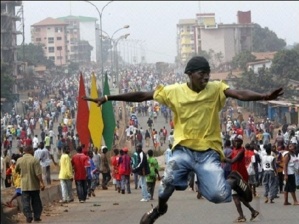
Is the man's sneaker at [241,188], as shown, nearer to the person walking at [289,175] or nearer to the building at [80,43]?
the person walking at [289,175]

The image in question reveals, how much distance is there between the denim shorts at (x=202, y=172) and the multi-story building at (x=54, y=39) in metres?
94.0

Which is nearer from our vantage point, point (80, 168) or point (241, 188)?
point (241, 188)

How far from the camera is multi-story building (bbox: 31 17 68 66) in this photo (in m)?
109

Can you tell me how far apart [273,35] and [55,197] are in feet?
310

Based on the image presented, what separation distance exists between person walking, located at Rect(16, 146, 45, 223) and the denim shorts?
22.2ft

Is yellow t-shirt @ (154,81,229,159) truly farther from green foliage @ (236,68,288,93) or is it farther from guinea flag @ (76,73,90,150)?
green foliage @ (236,68,288,93)

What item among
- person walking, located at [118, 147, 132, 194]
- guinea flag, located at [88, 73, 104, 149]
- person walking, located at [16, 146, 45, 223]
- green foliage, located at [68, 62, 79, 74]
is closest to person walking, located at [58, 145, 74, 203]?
person walking, located at [118, 147, 132, 194]

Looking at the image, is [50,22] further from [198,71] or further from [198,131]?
[198,71]

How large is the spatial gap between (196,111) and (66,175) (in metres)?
12.8

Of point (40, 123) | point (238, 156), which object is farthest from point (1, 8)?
point (40, 123)

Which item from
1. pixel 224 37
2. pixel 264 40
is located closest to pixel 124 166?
pixel 264 40

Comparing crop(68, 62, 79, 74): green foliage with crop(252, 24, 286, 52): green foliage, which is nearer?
crop(68, 62, 79, 74): green foliage

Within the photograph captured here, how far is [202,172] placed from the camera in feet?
35.7

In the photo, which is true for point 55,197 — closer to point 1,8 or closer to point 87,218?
point 87,218
